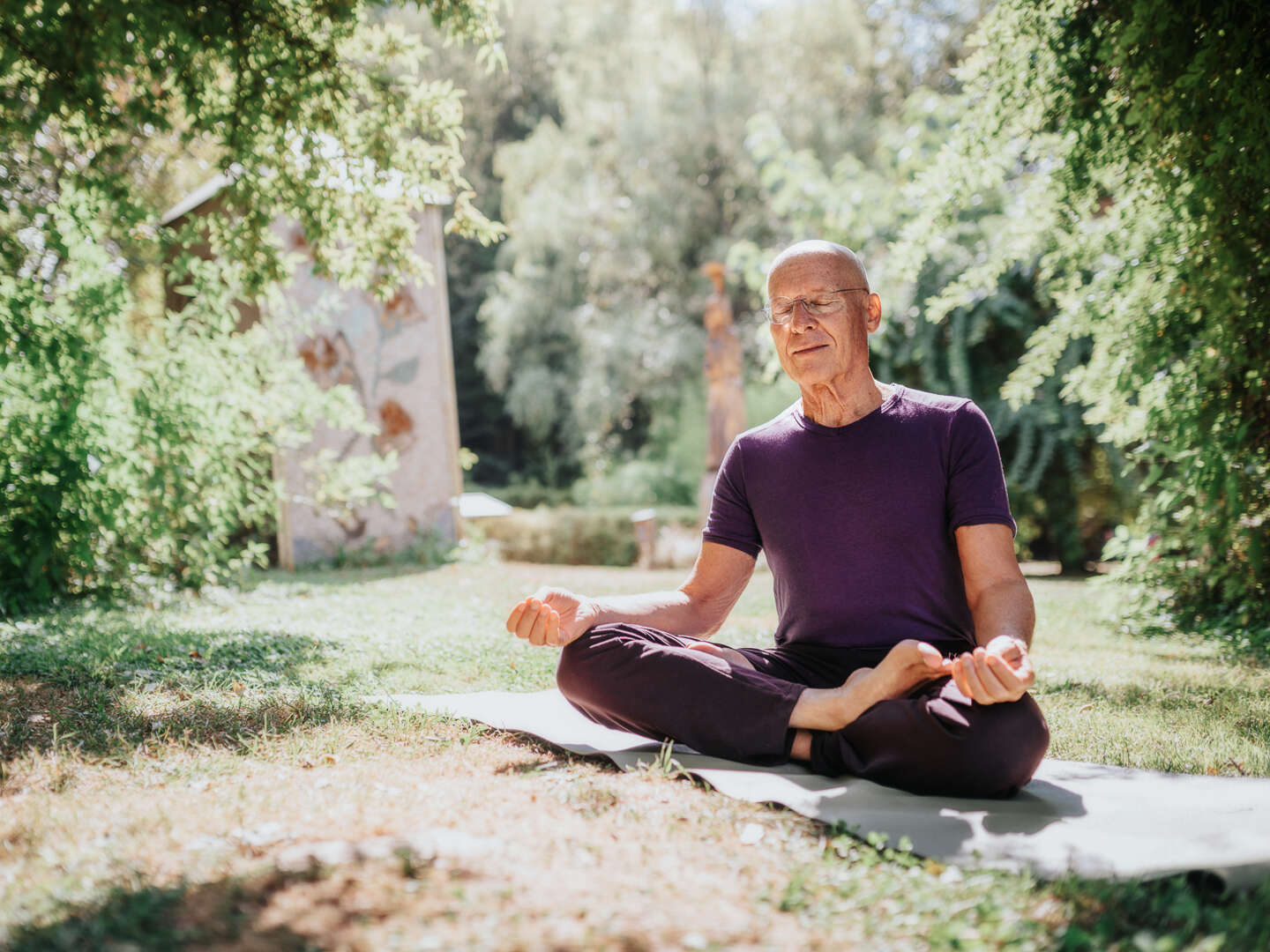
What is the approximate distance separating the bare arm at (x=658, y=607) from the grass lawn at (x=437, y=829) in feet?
1.31

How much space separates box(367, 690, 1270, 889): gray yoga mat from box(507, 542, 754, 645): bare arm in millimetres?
367

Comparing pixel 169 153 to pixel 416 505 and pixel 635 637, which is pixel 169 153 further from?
pixel 635 637

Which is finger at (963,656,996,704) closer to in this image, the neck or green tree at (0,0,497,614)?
the neck

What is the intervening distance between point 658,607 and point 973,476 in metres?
1.10

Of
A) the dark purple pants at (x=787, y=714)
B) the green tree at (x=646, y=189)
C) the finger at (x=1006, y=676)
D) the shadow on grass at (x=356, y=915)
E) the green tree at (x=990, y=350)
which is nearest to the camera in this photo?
the shadow on grass at (x=356, y=915)

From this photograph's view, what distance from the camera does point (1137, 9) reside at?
4590 millimetres

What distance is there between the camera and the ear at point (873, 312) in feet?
11.1

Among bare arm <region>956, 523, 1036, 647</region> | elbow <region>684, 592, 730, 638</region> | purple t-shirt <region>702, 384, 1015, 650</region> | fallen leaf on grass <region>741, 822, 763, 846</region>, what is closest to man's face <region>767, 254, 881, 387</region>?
purple t-shirt <region>702, 384, 1015, 650</region>

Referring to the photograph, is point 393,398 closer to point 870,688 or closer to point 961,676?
point 870,688

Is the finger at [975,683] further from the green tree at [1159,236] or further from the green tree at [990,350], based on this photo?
the green tree at [990,350]

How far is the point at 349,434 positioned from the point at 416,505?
3.61ft

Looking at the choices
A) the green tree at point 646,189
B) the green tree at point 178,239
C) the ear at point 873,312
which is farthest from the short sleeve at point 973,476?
the green tree at point 646,189

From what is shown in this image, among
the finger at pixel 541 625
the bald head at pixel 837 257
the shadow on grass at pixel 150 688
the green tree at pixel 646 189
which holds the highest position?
the green tree at pixel 646 189

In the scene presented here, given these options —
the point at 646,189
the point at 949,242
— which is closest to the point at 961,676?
the point at 949,242
